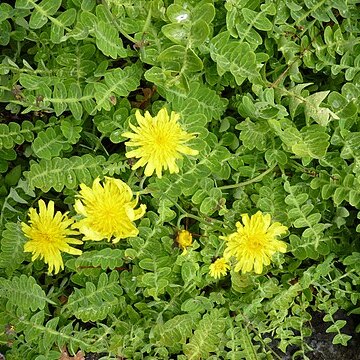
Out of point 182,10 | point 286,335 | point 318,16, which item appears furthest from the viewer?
point 286,335

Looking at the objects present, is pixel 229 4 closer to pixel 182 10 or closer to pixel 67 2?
pixel 182 10

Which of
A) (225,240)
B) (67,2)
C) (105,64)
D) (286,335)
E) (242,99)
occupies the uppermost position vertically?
(67,2)

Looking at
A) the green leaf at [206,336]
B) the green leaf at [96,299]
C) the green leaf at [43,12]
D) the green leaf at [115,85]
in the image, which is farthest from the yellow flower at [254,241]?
the green leaf at [43,12]

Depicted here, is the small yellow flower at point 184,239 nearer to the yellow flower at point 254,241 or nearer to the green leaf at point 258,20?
the yellow flower at point 254,241

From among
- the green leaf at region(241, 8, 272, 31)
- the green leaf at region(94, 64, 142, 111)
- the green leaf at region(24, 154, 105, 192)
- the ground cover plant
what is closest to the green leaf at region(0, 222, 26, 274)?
the ground cover plant

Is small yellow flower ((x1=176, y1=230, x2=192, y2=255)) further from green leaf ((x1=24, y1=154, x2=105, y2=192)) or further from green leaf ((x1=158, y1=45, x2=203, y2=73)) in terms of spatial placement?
green leaf ((x1=158, y1=45, x2=203, y2=73))

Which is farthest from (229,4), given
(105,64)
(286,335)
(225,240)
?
(286,335)
